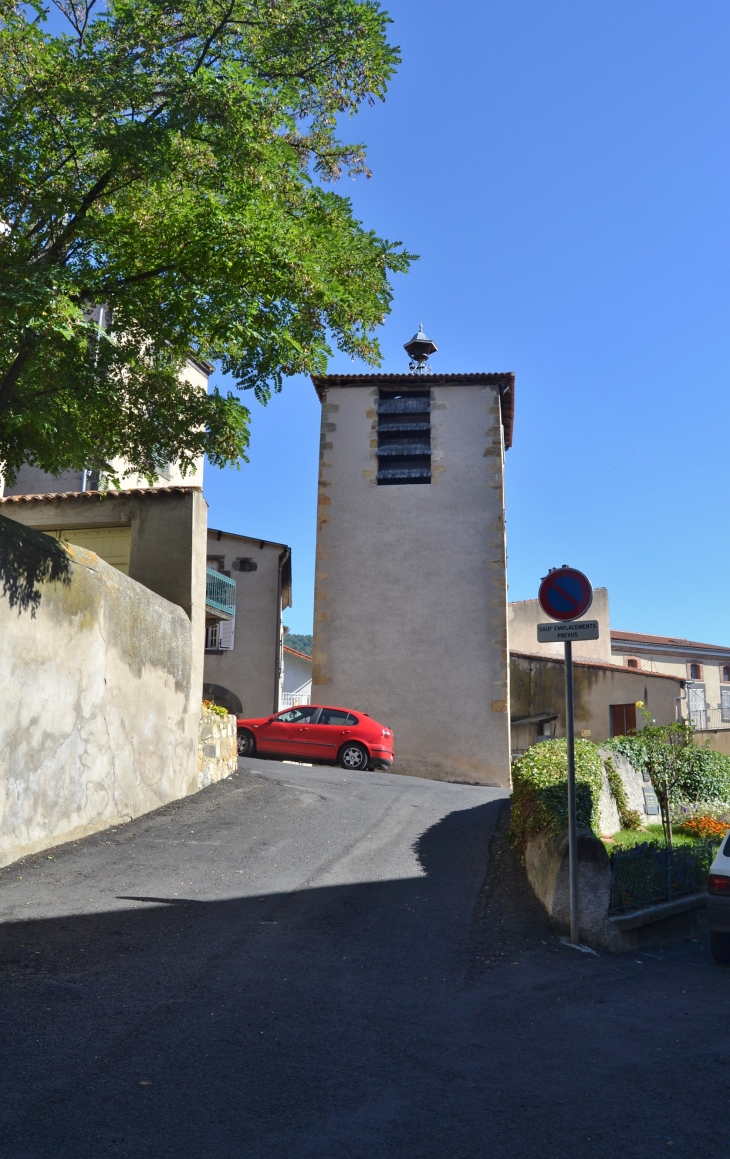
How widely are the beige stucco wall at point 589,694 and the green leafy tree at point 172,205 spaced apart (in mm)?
23281

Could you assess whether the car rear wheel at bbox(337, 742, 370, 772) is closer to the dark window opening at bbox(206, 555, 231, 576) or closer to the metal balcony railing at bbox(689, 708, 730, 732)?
the dark window opening at bbox(206, 555, 231, 576)

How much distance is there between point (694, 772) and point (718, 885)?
12515mm

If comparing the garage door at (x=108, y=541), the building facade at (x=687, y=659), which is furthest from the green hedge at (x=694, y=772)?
the building facade at (x=687, y=659)

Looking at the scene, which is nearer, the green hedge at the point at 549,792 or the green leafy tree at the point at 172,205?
the green leafy tree at the point at 172,205

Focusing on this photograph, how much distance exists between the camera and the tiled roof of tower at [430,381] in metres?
27.0

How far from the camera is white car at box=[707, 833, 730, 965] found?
782 centimetres

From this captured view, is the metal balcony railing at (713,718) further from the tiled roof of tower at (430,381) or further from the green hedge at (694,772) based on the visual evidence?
the green hedge at (694,772)

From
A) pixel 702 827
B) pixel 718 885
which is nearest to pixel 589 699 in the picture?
Result: pixel 702 827

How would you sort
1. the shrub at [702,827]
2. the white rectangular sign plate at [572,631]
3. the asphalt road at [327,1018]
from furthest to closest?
1. the shrub at [702,827]
2. the white rectangular sign plate at [572,631]
3. the asphalt road at [327,1018]

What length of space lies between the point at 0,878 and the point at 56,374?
4.64 metres

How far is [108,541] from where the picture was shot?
1489cm

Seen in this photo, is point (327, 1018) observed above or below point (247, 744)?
below

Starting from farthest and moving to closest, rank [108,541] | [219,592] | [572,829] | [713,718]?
[713,718] → [219,592] → [108,541] → [572,829]

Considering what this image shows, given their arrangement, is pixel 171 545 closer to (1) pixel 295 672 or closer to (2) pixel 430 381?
(2) pixel 430 381
